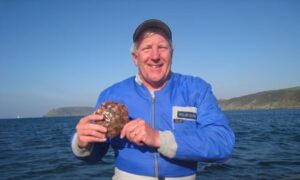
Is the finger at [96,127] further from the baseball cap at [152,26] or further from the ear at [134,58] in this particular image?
the baseball cap at [152,26]

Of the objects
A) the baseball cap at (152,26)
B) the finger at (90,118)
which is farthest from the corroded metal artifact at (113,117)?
the baseball cap at (152,26)

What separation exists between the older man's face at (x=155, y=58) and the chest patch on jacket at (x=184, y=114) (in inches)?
18.6

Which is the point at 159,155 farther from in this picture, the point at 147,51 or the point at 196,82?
the point at 147,51

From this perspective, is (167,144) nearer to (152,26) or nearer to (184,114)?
(184,114)

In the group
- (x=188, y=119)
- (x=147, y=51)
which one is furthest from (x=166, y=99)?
(x=147, y=51)

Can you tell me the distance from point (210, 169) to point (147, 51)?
12554 mm

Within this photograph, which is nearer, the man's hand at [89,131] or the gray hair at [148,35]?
the man's hand at [89,131]

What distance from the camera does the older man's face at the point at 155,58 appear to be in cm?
410

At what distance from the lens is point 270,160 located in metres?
17.2

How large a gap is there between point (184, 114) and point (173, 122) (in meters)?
0.18

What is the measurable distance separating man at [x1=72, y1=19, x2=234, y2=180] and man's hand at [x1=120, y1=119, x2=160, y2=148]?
0.03 m

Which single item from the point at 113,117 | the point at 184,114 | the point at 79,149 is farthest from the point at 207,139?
the point at 79,149

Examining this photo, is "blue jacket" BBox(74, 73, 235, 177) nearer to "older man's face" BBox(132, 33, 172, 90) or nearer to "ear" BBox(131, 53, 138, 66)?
"older man's face" BBox(132, 33, 172, 90)

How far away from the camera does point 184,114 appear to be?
13.0ft
